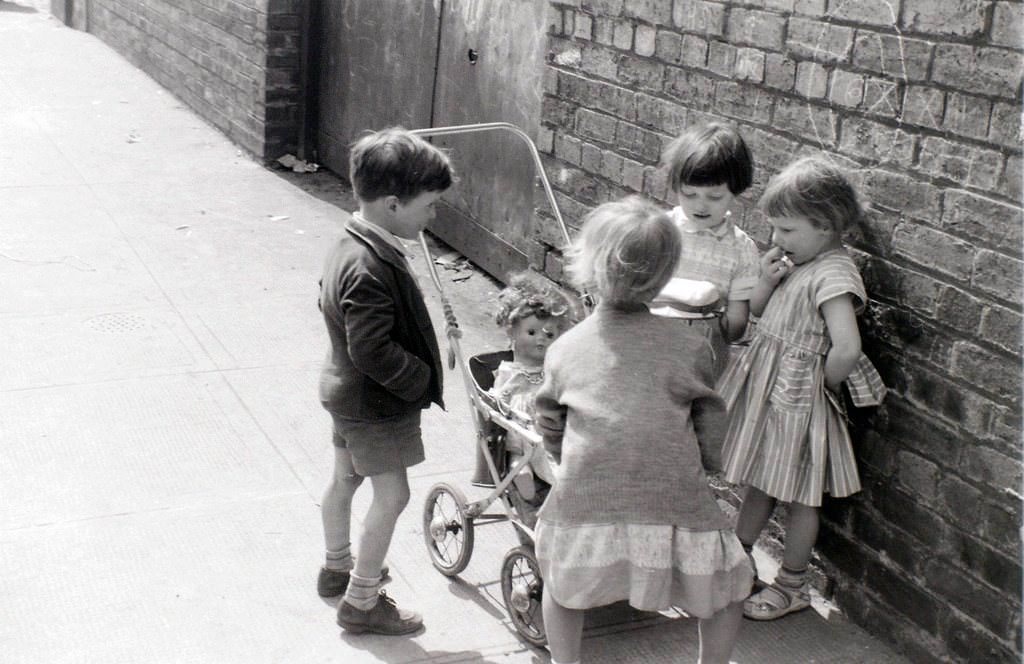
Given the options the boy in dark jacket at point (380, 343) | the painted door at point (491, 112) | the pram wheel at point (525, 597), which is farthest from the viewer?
the painted door at point (491, 112)

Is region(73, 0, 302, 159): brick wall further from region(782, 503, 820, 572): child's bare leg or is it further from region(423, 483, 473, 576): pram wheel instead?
region(782, 503, 820, 572): child's bare leg

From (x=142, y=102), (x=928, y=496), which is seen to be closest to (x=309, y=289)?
(x=928, y=496)

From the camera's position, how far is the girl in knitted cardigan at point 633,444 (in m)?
3.24

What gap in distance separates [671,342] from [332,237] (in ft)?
17.4

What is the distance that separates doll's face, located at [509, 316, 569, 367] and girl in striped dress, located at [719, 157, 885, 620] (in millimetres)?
553

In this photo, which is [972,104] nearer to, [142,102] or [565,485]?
[565,485]

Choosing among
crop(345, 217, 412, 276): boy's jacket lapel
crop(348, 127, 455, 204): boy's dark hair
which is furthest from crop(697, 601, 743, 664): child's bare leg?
crop(348, 127, 455, 204): boy's dark hair

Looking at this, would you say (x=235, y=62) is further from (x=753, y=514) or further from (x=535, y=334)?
(x=753, y=514)

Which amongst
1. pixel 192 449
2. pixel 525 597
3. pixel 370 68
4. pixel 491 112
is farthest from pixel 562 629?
pixel 370 68

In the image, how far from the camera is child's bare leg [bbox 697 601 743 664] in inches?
137

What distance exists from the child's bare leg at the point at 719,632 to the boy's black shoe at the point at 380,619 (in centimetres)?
98

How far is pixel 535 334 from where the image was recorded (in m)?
4.15

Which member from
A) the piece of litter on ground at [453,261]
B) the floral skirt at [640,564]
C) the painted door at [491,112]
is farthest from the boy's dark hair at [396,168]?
the piece of litter on ground at [453,261]

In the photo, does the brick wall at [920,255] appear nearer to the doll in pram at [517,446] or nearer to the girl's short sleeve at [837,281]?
the girl's short sleeve at [837,281]
